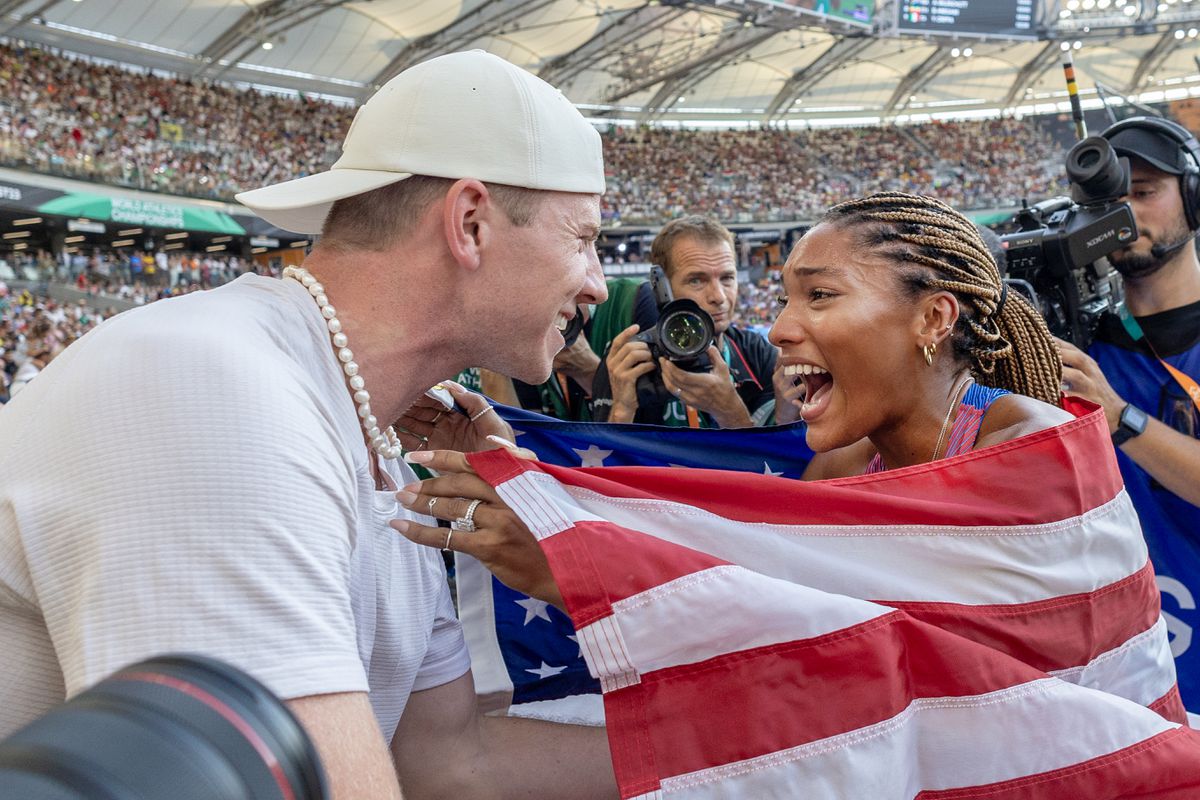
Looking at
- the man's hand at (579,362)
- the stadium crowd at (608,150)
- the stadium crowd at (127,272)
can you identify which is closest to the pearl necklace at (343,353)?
the man's hand at (579,362)

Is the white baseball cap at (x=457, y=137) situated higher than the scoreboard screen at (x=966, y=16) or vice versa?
the scoreboard screen at (x=966, y=16)

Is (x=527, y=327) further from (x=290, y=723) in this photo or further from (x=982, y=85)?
(x=982, y=85)

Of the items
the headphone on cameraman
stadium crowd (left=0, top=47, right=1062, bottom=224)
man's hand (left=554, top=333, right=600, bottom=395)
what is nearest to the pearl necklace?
man's hand (left=554, top=333, right=600, bottom=395)

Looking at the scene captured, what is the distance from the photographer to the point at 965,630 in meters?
1.58

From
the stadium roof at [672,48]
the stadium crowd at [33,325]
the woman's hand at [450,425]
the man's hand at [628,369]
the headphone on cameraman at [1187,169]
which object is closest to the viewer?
the woman's hand at [450,425]

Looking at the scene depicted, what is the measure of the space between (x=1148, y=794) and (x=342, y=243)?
1.50 metres

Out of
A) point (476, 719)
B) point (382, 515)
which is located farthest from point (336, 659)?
point (476, 719)

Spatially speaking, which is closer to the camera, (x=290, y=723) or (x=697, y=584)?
(x=290, y=723)

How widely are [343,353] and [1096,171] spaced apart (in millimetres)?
2153

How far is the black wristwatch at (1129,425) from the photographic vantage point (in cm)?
254

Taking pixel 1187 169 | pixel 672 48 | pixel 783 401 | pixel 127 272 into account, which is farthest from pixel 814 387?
pixel 672 48

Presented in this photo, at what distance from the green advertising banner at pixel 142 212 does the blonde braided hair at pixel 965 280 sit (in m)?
23.0

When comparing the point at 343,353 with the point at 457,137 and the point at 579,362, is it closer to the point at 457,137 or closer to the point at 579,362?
the point at 457,137

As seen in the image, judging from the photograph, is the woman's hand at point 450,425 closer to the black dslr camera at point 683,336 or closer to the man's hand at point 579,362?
the black dslr camera at point 683,336
